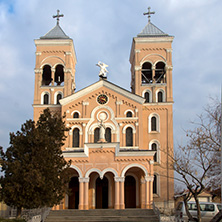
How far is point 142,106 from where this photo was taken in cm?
3766

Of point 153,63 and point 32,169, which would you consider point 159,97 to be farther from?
point 32,169

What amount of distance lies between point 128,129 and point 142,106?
2.74 m

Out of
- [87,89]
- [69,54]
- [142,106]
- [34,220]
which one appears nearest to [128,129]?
[142,106]

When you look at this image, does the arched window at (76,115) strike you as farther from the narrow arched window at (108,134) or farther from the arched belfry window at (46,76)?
the arched belfry window at (46,76)

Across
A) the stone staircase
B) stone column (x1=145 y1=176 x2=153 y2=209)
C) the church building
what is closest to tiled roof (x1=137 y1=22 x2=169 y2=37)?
the church building

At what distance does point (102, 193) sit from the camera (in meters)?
36.0

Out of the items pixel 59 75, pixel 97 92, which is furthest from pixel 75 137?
pixel 59 75

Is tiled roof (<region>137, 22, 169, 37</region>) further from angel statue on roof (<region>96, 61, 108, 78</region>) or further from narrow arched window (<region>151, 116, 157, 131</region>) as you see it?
narrow arched window (<region>151, 116, 157, 131</region>)

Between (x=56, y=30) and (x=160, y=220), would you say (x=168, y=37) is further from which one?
(x=160, y=220)

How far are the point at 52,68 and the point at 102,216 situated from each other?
18.5 metres

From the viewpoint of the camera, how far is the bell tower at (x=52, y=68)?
40.1 m

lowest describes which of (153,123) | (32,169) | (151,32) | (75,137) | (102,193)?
(102,193)

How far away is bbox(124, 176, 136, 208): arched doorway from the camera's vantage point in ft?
118

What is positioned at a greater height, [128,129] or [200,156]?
[128,129]
